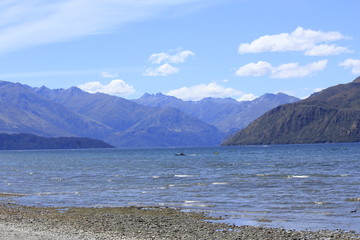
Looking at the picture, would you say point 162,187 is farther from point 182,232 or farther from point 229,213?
point 182,232

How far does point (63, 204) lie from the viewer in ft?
175

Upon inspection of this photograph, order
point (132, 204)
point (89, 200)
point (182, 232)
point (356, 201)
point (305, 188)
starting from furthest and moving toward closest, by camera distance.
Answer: point (305, 188)
point (89, 200)
point (132, 204)
point (356, 201)
point (182, 232)

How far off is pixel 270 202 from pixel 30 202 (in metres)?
25.5

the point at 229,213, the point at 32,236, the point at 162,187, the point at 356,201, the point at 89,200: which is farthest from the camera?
the point at 162,187

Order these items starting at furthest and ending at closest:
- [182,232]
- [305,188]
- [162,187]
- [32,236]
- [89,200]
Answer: [162,187]
[305,188]
[89,200]
[182,232]
[32,236]

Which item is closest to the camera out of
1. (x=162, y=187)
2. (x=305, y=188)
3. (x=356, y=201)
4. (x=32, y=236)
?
(x=32, y=236)

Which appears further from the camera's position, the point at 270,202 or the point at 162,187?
the point at 162,187

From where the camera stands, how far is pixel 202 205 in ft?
161

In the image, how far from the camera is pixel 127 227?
3512cm

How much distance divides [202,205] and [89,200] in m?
13.9

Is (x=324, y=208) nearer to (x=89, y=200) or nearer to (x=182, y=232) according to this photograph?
(x=182, y=232)

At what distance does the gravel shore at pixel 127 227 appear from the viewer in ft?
102

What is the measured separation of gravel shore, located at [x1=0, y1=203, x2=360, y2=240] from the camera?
3103 cm

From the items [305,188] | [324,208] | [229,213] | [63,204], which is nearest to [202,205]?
[229,213]
